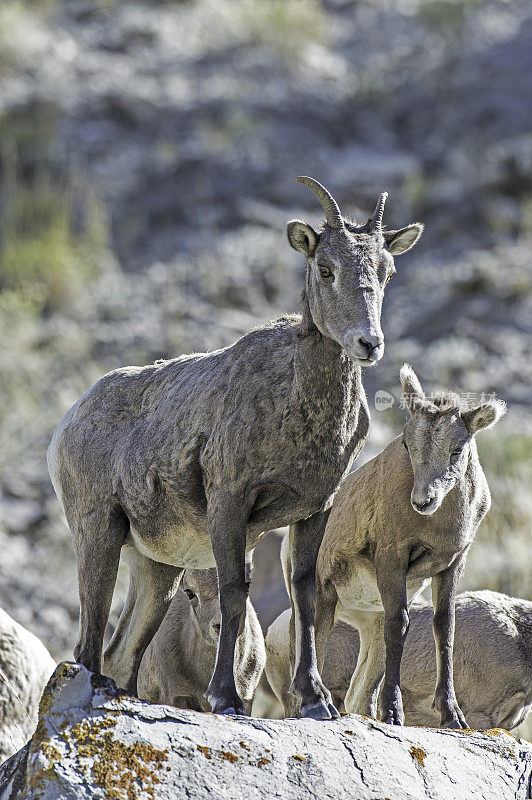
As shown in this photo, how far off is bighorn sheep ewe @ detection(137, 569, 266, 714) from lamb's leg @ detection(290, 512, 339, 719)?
1524mm

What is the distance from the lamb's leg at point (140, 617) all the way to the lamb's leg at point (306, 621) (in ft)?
3.38

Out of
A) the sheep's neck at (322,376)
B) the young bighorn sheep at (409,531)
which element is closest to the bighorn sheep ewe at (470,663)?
the young bighorn sheep at (409,531)

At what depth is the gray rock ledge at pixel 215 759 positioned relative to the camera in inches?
171

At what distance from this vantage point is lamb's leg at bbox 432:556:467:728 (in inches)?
223

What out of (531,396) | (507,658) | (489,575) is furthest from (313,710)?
(531,396)

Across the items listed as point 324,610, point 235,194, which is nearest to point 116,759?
point 324,610

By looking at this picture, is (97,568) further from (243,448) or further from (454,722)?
(454,722)

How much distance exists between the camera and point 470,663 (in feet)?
24.4

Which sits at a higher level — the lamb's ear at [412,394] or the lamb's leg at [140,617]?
the lamb's ear at [412,394]

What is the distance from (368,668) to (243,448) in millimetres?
2432

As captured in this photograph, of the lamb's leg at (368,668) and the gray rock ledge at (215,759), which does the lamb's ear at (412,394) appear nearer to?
the gray rock ledge at (215,759)

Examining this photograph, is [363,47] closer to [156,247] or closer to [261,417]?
[156,247]

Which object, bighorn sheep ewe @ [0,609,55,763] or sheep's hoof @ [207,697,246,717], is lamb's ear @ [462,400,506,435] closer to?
sheep's hoof @ [207,697,246,717]

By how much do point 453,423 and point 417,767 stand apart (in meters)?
1.73
